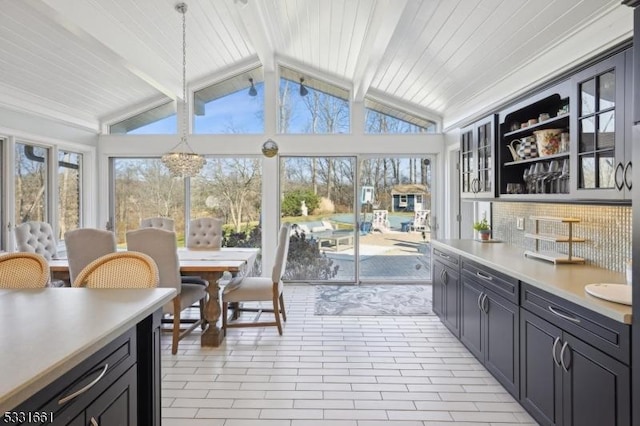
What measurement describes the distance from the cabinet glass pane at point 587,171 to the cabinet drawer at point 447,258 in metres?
1.30

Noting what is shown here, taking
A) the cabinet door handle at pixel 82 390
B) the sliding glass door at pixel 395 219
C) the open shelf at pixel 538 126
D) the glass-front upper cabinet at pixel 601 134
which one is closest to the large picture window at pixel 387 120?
the sliding glass door at pixel 395 219

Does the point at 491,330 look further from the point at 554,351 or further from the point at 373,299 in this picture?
the point at 373,299

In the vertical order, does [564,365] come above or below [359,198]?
below

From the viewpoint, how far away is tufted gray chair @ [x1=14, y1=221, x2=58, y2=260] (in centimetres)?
394

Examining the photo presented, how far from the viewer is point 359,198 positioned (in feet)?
20.0

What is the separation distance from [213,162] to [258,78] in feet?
4.77

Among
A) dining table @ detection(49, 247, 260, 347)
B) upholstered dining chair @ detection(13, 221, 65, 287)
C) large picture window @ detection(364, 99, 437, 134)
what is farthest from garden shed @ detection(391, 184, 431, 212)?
upholstered dining chair @ detection(13, 221, 65, 287)

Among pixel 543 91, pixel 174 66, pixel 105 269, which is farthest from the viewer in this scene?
pixel 174 66

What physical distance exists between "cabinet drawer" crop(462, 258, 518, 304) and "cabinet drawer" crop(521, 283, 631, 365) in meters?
0.15

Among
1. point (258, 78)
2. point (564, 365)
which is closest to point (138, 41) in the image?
point (258, 78)

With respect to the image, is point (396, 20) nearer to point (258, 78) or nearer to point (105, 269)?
point (105, 269)

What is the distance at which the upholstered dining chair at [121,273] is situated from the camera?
6.82 ft

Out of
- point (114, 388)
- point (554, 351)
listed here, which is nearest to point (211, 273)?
point (114, 388)

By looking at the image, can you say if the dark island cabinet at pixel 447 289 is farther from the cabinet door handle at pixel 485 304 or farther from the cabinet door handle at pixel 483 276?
the cabinet door handle at pixel 485 304
